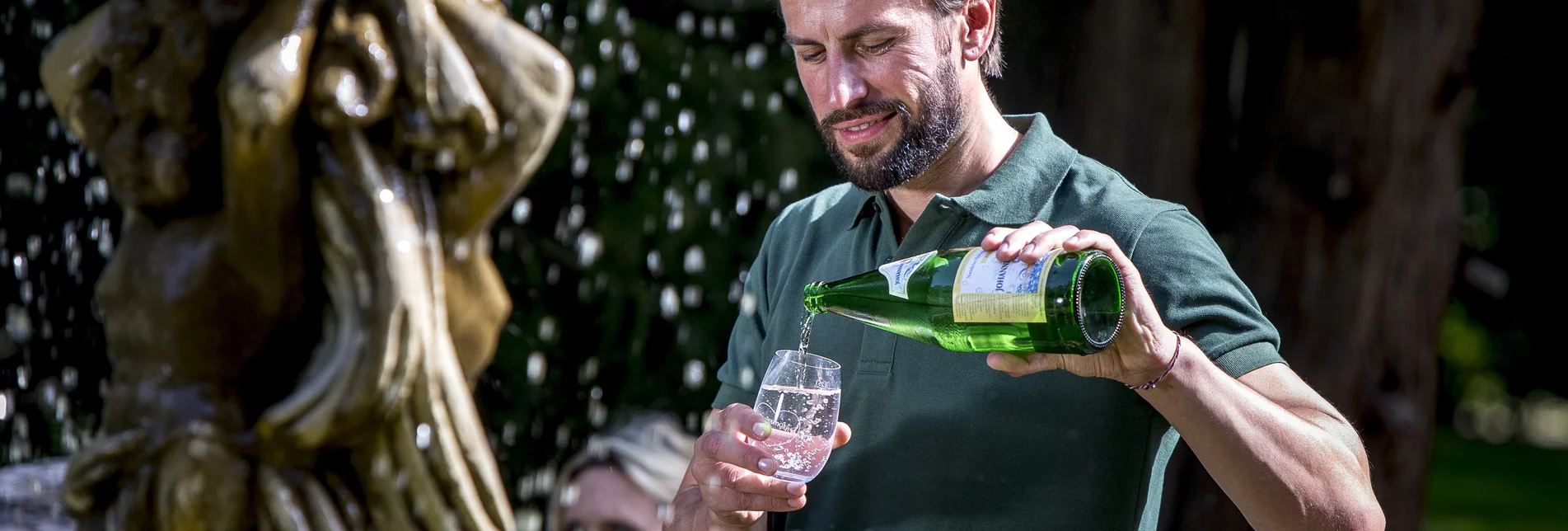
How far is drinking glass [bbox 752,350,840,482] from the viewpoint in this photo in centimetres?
175

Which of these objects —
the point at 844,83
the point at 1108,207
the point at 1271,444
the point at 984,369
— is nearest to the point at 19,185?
the point at 844,83

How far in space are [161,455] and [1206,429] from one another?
1233mm

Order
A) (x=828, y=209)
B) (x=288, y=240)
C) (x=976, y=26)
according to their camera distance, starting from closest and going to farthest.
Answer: (x=288, y=240) → (x=976, y=26) → (x=828, y=209)

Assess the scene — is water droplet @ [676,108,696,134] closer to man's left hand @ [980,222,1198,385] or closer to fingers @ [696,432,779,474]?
fingers @ [696,432,779,474]

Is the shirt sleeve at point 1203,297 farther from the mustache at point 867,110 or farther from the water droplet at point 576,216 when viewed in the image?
the water droplet at point 576,216

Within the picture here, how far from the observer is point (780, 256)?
226 centimetres

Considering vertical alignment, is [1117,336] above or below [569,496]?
above

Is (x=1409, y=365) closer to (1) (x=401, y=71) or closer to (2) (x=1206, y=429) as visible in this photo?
(2) (x=1206, y=429)

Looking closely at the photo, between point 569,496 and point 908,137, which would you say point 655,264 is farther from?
point 908,137

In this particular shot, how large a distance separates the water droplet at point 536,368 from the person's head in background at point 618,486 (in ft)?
1.53

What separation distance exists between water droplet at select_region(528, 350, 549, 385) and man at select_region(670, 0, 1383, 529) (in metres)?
1.82

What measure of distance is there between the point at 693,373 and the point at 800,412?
2.35 m

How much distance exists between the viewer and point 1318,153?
3867 millimetres

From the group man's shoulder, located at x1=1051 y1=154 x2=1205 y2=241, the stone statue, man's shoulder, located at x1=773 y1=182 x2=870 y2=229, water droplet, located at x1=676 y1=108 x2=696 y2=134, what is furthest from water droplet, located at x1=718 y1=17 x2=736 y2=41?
the stone statue
